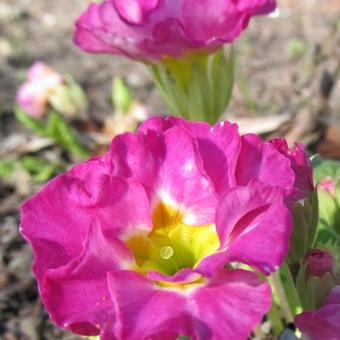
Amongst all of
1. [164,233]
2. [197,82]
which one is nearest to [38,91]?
[197,82]

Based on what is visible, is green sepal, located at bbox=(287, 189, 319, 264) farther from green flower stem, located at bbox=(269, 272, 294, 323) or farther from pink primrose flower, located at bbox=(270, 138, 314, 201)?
green flower stem, located at bbox=(269, 272, 294, 323)

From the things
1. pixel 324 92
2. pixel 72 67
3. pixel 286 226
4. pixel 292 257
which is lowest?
pixel 72 67

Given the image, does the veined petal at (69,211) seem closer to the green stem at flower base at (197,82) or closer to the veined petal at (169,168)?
the veined petal at (169,168)

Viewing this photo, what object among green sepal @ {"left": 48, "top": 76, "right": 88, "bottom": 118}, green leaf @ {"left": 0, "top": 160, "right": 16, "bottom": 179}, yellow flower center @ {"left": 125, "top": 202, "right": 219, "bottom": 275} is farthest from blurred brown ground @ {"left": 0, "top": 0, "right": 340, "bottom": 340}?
yellow flower center @ {"left": 125, "top": 202, "right": 219, "bottom": 275}

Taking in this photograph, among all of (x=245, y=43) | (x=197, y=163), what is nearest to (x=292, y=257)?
(x=197, y=163)

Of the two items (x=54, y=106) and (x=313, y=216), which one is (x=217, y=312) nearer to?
(x=313, y=216)

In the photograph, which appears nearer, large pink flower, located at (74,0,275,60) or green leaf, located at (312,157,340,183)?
large pink flower, located at (74,0,275,60)

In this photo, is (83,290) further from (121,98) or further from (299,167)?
(121,98)

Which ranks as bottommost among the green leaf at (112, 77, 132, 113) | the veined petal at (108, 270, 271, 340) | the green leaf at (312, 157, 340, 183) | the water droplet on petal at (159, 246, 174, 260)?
the green leaf at (112, 77, 132, 113)
